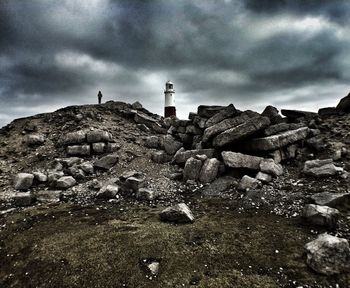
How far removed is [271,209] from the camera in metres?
8.97

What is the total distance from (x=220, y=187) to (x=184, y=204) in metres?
2.81

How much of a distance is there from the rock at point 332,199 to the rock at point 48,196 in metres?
10.2

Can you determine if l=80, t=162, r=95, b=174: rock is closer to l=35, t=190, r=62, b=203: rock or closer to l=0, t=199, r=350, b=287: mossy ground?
l=35, t=190, r=62, b=203: rock

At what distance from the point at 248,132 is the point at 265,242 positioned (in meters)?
6.72

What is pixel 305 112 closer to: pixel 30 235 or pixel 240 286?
pixel 240 286

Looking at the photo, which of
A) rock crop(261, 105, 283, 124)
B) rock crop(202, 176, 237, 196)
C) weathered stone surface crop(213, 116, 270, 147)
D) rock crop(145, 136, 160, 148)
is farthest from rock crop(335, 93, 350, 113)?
rock crop(145, 136, 160, 148)

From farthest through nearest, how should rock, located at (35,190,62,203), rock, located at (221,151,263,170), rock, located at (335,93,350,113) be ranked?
rock, located at (335,93,350,113) < rock, located at (221,151,263,170) < rock, located at (35,190,62,203)

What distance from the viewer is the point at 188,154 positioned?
1442cm

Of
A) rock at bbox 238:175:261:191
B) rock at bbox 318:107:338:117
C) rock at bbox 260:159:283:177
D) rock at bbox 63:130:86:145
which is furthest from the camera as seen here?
rock at bbox 318:107:338:117

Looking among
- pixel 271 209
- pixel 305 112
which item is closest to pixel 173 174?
pixel 271 209

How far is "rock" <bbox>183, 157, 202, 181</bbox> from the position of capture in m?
12.7

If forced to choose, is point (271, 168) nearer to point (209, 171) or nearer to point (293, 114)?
point (209, 171)

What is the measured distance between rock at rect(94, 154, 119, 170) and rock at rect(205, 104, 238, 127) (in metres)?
5.94

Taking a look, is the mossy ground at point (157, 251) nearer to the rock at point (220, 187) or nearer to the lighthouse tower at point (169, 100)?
the rock at point (220, 187)
